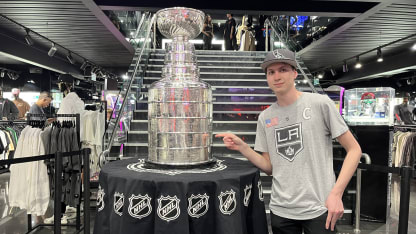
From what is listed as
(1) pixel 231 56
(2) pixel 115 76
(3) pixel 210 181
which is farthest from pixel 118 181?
(2) pixel 115 76

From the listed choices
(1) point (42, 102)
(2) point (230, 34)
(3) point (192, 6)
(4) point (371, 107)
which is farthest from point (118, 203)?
(2) point (230, 34)

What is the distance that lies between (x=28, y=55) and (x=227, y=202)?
1076 centimetres

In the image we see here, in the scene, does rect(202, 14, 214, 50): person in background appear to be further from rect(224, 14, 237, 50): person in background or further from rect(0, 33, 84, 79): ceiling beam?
rect(0, 33, 84, 79): ceiling beam

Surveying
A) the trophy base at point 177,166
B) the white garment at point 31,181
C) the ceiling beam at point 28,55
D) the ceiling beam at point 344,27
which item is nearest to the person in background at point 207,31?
the ceiling beam at point 344,27

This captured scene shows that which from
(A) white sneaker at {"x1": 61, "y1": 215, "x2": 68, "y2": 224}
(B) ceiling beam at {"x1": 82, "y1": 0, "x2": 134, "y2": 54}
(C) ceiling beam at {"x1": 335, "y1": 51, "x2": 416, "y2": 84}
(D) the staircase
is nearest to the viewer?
(A) white sneaker at {"x1": 61, "y1": 215, "x2": 68, "y2": 224}

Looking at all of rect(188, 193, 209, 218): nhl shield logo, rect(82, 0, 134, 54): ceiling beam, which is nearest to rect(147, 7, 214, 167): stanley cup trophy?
rect(188, 193, 209, 218): nhl shield logo

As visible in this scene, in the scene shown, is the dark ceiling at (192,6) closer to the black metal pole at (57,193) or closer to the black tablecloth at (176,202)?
the black metal pole at (57,193)

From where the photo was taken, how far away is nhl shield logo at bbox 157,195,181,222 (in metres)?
1.48

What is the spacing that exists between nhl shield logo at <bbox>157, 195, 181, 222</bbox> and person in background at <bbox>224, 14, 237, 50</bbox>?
35.1 ft

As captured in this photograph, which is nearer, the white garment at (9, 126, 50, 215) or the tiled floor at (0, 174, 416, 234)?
the white garment at (9, 126, 50, 215)

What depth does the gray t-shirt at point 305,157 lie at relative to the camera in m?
1.60

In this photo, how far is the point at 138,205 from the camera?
1.51 meters

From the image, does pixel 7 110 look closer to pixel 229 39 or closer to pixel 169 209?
pixel 229 39

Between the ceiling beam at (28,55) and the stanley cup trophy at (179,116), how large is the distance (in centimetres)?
863
